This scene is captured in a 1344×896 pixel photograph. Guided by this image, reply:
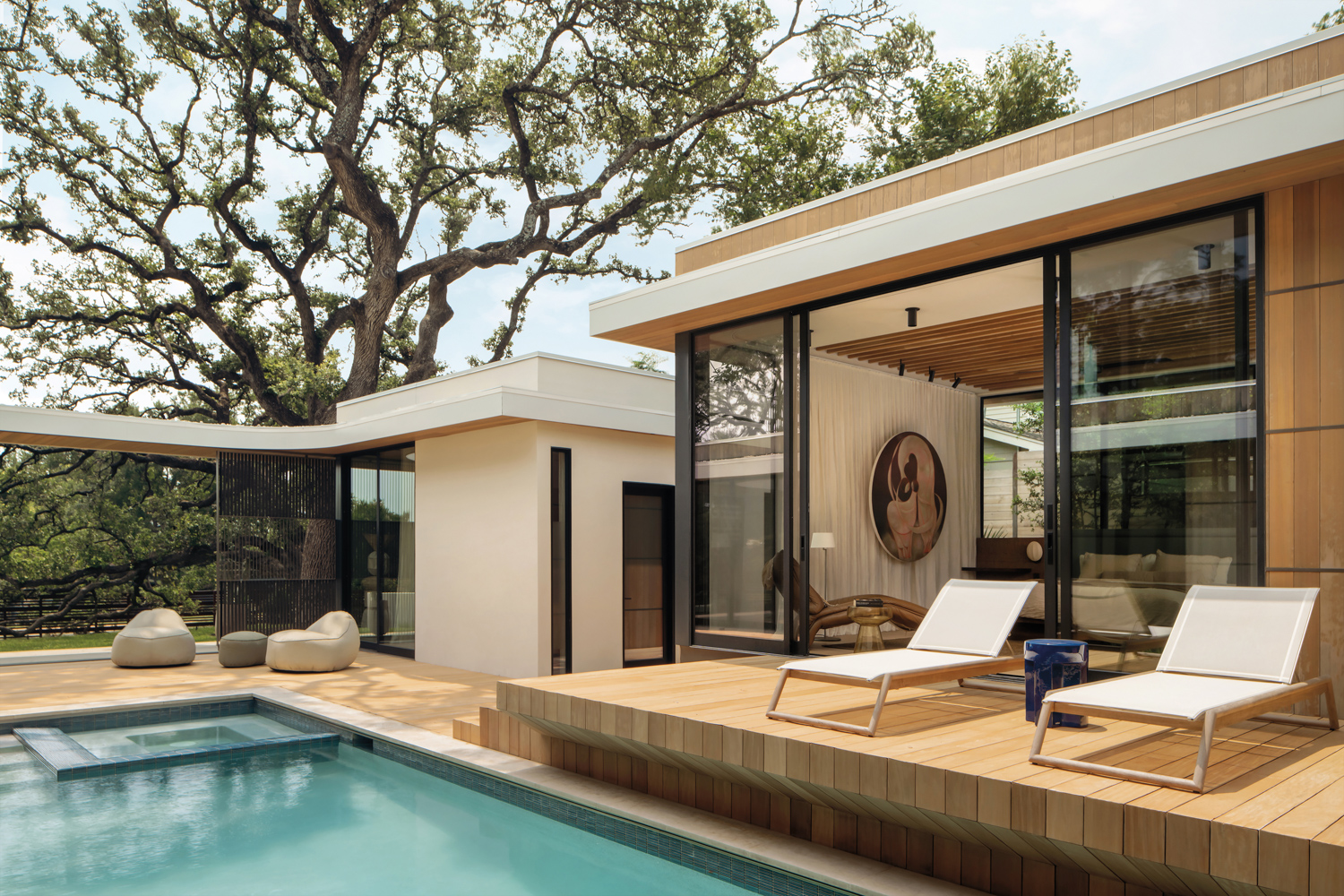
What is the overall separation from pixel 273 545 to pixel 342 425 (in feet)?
6.67

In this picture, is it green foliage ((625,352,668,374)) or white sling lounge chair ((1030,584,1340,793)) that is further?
green foliage ((625,352,668,374))

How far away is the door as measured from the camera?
11.0 metres

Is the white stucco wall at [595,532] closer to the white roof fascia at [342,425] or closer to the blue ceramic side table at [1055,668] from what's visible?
the white roof fascia at [342,425]

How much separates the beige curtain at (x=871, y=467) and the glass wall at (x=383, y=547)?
5.48 m

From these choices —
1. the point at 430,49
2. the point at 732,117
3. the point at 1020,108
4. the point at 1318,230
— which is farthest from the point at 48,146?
the point at 1318,230

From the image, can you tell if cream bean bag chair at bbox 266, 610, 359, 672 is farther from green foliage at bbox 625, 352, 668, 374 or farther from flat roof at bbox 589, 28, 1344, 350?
green foliage at bbox 625, 352, 668, 374

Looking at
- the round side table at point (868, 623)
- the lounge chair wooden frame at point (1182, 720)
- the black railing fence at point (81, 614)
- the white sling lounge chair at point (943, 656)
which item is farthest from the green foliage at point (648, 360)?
the lounge chair wooden frame at point (1182, 720)

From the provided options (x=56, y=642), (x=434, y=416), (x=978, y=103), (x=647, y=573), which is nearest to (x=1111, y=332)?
(x=647, y=573)

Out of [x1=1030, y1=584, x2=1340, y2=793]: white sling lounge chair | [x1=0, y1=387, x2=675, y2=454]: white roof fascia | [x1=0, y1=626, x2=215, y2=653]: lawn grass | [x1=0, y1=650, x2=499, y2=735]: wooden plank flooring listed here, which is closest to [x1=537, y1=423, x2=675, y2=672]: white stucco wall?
[x1=0, y1=387, x2=675, y2=454]: white roof fascia

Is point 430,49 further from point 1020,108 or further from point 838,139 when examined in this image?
point 1020,108

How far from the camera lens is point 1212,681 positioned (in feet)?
13.3

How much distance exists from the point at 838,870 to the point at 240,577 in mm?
11029

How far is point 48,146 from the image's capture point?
17.9 metres

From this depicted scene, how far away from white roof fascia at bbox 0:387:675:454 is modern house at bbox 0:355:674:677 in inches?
0.9
